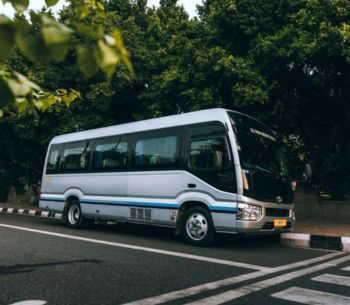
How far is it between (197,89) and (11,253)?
23.9 ft

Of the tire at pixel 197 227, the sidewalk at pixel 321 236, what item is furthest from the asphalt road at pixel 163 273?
the sidewalk at pixel 321 236

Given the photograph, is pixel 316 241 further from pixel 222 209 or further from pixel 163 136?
pixel 163 136

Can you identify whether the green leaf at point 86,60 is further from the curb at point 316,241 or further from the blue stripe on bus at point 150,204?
the curb at point 316,241

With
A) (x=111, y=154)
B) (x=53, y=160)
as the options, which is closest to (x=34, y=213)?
(x=53, y=160)

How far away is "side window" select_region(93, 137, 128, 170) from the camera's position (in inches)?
406

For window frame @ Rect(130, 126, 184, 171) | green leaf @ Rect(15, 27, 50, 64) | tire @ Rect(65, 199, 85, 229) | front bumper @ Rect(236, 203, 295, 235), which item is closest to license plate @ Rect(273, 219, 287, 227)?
front bumper @ Rect(236, 203, 295, 235)

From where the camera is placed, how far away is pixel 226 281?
5078 mm

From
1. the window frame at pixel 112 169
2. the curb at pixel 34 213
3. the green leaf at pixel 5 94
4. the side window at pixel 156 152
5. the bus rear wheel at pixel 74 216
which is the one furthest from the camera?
the curb at pixel 34 213

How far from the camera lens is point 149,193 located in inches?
369

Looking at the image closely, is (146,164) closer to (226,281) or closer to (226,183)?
(226,183)

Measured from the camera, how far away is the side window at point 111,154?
33.8 feet

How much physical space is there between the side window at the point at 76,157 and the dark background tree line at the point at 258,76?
2505 mm

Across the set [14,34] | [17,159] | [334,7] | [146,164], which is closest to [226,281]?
[14,34]

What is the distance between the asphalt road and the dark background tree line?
12.4 ft
